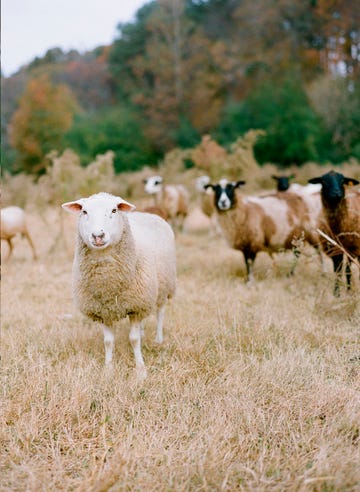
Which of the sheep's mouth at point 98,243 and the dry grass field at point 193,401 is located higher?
the sheep's mouth at point 98,243

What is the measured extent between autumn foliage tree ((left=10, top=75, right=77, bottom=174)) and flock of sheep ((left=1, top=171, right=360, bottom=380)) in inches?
827

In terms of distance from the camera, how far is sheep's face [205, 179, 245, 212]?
7.24 metres

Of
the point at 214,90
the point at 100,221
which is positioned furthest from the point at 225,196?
the point at 214,90

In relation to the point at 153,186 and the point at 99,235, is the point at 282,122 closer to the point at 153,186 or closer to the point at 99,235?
the point at 153,186

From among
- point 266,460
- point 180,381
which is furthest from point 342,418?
point 180,381

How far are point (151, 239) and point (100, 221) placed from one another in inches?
44.0

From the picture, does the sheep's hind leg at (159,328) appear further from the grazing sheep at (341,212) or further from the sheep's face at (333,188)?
the sheep's face at (333,188)

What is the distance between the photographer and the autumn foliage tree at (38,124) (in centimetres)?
2727

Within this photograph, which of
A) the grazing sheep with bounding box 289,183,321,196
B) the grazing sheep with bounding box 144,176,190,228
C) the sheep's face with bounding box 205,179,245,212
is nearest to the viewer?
the sheep's face with bounding box 205,179,245,212

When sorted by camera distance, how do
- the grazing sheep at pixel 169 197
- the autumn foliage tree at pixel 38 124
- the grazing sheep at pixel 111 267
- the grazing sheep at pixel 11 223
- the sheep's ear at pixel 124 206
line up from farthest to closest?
1. the autumn foliage tree at pixel 38 124
2. the grazing sheep at pixel 169 197
3. the grazing sheep at pixel 11 223
4. the sheep's ear at pixel 124 206
5. the grazing sheep at pixel 111 267

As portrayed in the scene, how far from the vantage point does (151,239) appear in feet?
14.8

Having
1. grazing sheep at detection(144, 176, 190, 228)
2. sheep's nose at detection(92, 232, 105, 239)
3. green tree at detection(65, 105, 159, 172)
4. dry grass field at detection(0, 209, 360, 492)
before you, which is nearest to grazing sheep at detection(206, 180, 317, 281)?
dry grass field at detection(0, 209, 360, 492)

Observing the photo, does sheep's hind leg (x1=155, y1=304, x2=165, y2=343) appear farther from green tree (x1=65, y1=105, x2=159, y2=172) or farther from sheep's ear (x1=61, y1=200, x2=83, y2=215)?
green tree (x1=65, y1=105, x2=159, y2=172)

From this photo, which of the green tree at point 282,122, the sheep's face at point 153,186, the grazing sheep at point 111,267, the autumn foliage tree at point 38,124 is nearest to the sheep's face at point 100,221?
the grazing sheep at point 111,267
